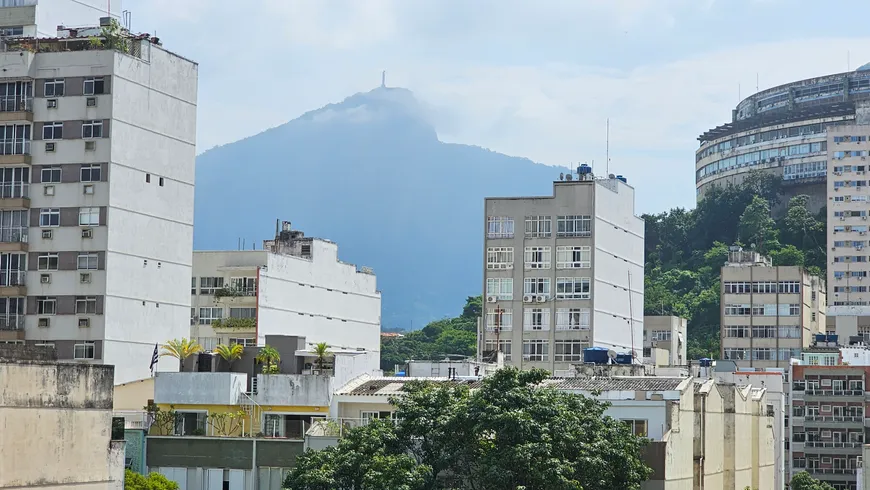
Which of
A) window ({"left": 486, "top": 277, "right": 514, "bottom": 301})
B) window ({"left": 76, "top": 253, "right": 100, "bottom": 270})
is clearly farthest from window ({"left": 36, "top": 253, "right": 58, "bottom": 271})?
window ({"left": 486, "top": 277, "right": 514, "bottom": 301})

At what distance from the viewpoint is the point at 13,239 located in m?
82.1

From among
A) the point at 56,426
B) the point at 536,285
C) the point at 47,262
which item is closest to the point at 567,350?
the point at 536,285

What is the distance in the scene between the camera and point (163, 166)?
281 feet

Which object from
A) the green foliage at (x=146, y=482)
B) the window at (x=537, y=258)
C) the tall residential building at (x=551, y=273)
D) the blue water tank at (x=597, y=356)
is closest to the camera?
the green foliage at (x=146, y=482)

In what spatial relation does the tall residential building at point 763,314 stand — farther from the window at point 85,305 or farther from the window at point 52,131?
the window at point 52,131

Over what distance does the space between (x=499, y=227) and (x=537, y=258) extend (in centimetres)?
379

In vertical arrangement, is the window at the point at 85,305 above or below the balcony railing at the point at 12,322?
above

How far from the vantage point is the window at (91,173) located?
8119 centimetres

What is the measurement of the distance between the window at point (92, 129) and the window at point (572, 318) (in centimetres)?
3617

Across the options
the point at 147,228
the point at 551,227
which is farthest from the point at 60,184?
the point at 551,227

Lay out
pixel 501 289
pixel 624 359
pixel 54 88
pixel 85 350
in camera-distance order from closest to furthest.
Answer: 1. pixel 624 359
2. pixel 85 350
3. pixel 54 88
4. pixel 501 289

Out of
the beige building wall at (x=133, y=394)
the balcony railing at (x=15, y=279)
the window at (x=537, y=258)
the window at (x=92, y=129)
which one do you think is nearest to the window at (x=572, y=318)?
the window at (x=537, y=258)

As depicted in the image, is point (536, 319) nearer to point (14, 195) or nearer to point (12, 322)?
point (12, 322)

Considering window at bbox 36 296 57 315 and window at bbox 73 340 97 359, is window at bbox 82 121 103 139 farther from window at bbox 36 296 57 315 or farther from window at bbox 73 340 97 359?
window at bbox 73 340 97 359
